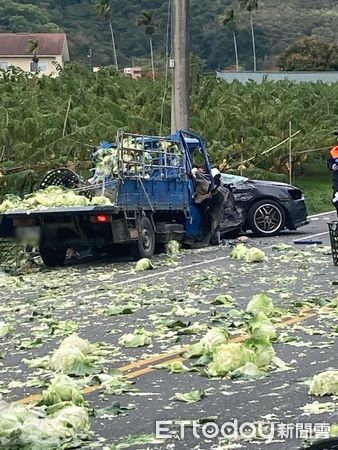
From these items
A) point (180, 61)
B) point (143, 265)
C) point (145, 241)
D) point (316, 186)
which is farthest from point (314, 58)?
point (143, 265)

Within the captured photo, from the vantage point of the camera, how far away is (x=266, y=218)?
824 inches

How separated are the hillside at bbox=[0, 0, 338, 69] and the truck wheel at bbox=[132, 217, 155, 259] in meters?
71.9

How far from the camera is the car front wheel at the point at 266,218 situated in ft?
68.3

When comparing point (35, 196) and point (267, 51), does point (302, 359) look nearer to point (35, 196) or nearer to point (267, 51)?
point (35, 196)

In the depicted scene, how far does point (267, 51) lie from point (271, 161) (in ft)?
239

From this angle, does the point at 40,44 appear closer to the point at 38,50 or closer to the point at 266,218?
the point at 38,50

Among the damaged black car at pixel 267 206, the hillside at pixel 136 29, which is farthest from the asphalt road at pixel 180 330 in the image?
the hillside at pixel 136 29

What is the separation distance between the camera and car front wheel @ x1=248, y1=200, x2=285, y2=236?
Result: 2081 cm

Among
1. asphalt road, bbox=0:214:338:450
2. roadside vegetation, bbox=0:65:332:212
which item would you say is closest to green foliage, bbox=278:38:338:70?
roadside vegetation, bbox=0:65:332:212

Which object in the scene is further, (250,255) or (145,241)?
(145,241)

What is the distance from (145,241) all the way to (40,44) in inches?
2778

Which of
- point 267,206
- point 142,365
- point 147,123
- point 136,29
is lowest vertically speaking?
point 142,365

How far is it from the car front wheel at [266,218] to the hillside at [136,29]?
2703 inches

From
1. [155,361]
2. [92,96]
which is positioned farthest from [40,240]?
[92,96]
